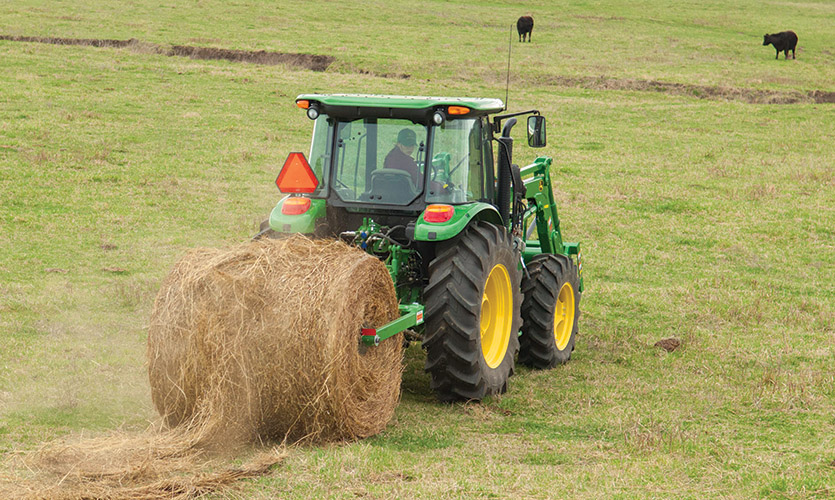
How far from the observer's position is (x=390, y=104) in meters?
8.30

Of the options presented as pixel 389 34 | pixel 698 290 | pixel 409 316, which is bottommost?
pixel 698 290

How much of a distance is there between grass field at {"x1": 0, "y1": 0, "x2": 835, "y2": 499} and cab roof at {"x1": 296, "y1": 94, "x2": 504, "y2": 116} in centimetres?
257

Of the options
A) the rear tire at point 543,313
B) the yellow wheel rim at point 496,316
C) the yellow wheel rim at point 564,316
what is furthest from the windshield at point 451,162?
the yellow wheel rim at point 564,316

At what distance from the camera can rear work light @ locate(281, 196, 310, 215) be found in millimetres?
8273

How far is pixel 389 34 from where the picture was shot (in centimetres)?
4188

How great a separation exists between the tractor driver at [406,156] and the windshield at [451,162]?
147 mm

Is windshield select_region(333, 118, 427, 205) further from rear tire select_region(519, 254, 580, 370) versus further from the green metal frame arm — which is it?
rear tire select_region(519, 254, 580, 370)

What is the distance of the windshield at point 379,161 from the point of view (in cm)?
845

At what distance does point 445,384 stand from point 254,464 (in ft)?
7.46

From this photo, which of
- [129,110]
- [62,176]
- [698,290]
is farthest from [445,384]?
[129,110]

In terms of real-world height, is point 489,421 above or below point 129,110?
below

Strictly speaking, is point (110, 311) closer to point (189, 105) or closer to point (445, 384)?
point (445, 384)

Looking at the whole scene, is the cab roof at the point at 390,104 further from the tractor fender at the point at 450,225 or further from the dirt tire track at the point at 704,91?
the dirt tire track at the point at 704,91

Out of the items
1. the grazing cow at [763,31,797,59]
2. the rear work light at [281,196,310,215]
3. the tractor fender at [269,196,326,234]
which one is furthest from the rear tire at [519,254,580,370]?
the grazing cow at [763,31,797,59]
